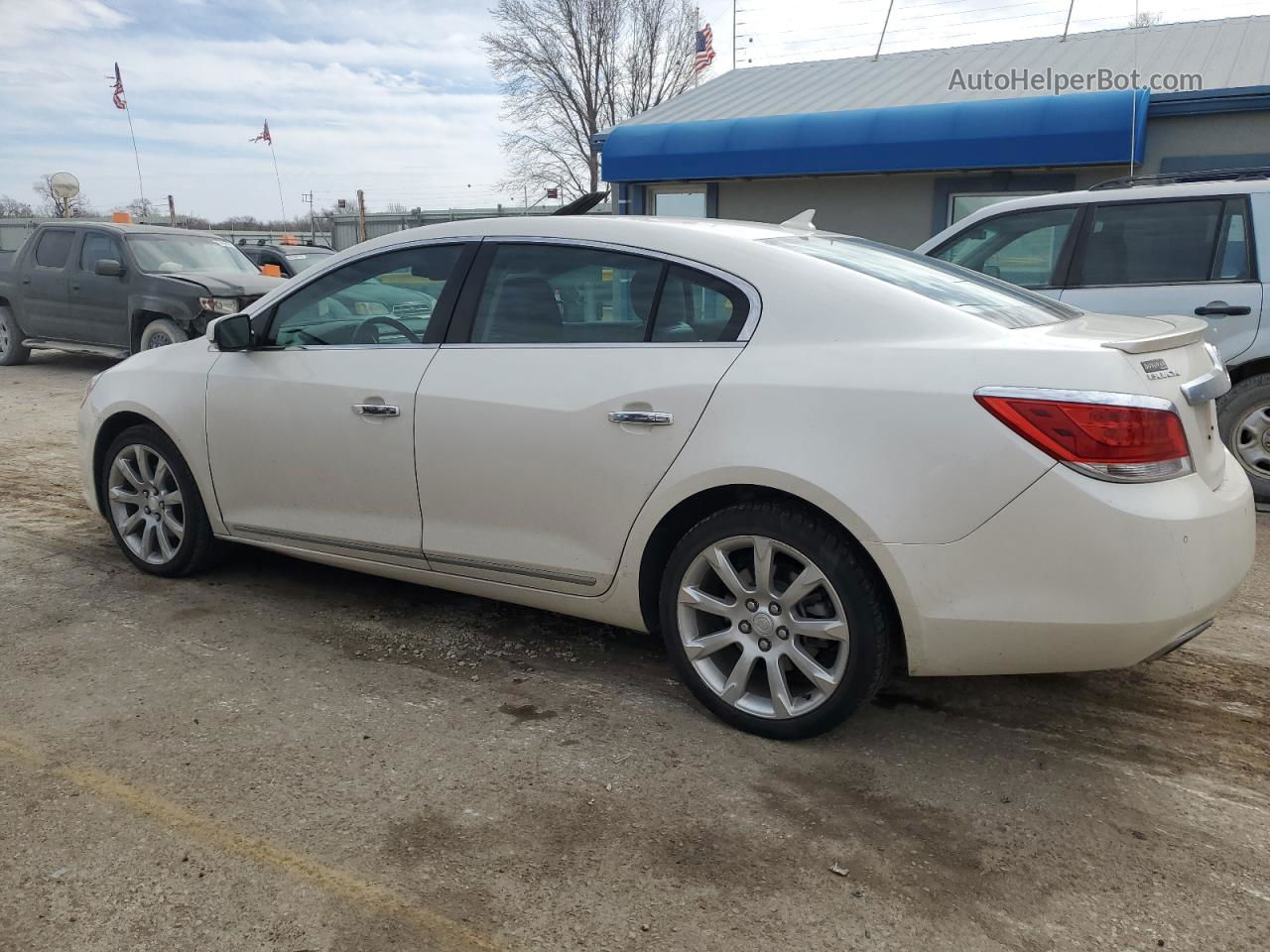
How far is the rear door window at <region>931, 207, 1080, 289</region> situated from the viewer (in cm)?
652

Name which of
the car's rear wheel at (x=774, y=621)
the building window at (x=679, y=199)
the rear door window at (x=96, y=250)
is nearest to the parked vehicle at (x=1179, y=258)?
the car's rear wheel at (x=774, y=621)

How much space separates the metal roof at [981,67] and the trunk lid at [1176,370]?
1052 centimetres

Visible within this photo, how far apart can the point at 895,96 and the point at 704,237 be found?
1197 cm

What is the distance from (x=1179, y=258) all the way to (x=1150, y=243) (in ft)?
0.61

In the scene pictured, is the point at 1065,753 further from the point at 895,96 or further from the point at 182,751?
the point at 895,96

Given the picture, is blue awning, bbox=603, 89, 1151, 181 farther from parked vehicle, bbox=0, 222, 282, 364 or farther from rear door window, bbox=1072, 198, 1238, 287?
parked vehicle, bbox=0, 222, 282, 364

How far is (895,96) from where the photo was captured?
14047 millimetres

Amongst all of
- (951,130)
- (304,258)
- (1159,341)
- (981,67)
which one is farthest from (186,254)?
(1159,341)

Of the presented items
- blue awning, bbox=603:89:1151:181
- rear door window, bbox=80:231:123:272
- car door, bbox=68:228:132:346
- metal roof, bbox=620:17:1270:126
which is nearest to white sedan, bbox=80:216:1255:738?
car door, bbox=68:228:132:346

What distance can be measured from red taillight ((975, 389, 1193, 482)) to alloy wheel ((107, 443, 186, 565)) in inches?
139

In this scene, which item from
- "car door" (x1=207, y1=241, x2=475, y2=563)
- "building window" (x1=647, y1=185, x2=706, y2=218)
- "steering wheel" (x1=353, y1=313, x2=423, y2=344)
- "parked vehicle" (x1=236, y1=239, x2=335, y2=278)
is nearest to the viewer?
"car door" (x1=207, y1=241, x2=475, y2=563)

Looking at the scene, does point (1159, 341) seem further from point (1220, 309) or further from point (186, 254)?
point (186, 254)

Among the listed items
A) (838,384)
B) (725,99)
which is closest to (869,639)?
(838,384)

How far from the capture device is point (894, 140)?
12.5m
